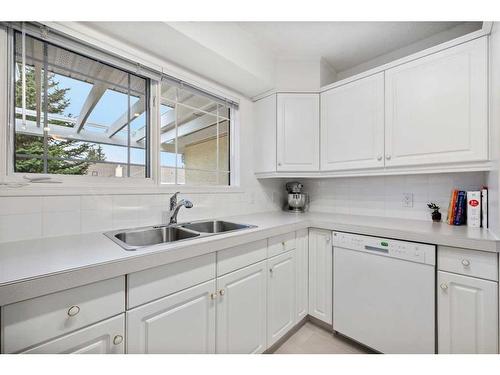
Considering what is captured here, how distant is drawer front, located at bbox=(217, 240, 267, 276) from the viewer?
120 cm

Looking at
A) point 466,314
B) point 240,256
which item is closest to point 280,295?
point 240,256

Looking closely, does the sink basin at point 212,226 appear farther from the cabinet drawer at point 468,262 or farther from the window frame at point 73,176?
the cabinet drawer at point 468,262

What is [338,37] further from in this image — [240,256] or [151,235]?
[151,235]

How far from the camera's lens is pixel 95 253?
89 centimetres

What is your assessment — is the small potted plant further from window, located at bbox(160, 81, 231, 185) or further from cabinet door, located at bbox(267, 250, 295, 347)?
window, located at bbox(160, 81, 231, 185)

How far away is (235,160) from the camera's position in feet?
7.24

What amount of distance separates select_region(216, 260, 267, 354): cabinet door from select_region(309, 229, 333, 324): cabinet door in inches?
20.6

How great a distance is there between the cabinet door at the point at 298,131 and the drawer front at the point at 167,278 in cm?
124

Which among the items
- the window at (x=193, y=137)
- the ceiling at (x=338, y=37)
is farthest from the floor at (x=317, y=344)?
the ceiling at (x=338, y=37)

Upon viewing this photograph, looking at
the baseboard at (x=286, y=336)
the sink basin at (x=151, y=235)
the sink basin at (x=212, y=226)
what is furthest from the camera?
the sink basin at (x=212, y=226)

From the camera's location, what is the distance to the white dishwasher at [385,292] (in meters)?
1.28

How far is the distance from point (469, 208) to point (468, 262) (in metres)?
0.50

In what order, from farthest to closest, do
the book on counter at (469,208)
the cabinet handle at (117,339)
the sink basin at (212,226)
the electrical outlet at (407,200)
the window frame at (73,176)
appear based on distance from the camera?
the electrical outlet at (407,200) → the sink basin at (212,226) → the book on counter at (469,208) → the window frame at (73,176) → the cabinet handle at (117,339)
